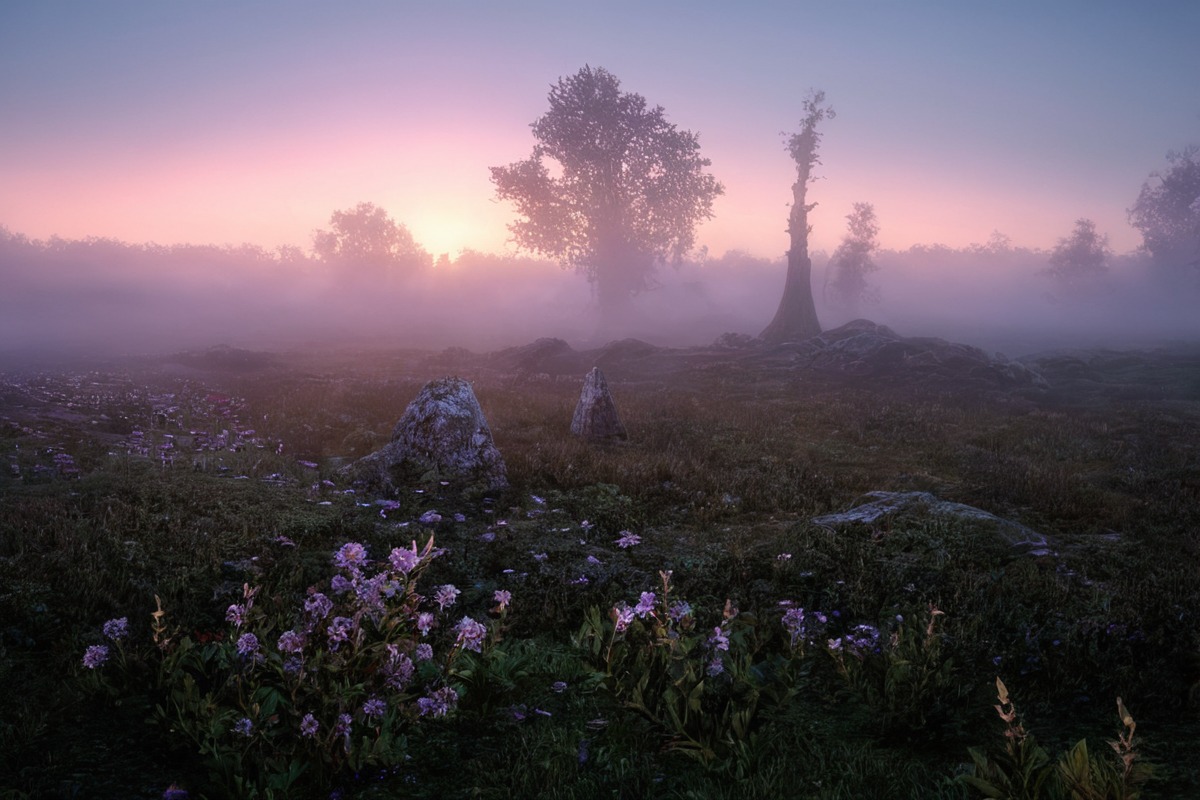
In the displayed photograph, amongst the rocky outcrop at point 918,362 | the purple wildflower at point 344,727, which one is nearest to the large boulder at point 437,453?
the purple wildflower at point 344,727

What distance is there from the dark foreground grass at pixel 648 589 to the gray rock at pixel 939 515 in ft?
0.94

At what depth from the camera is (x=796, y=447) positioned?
48.3 feet

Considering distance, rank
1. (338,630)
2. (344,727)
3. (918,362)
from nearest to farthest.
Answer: (344,727) < (338,630) < (918,362)

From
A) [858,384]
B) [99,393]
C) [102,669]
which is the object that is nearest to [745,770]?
[102,669]

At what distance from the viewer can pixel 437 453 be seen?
33.9ft

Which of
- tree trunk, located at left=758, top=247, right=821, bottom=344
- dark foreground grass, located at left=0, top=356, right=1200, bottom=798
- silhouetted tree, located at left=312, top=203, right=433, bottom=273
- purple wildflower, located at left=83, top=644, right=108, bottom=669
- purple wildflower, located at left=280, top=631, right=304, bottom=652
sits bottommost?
dark foreground grass, located at left=0, top=356, right=1200, bottom=798

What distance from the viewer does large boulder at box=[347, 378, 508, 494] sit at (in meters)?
10.1

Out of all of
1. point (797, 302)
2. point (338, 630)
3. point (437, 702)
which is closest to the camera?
point (338, 630)

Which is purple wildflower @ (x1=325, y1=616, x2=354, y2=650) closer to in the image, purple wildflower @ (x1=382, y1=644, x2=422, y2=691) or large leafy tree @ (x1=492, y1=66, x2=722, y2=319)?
purple wildflower @ (x1=382, y1=644, x2=422, y2=691)

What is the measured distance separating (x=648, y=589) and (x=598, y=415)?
→ 862cm

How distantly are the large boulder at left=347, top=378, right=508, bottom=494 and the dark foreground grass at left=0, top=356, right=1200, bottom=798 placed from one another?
44cm

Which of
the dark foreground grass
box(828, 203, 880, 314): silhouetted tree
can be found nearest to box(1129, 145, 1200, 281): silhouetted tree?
box(828, 203, 880, 314): silhouetted tree

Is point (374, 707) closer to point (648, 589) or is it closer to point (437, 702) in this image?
point (437, 702)


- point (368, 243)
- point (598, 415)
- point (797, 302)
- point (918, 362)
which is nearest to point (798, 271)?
point (797, 302)
